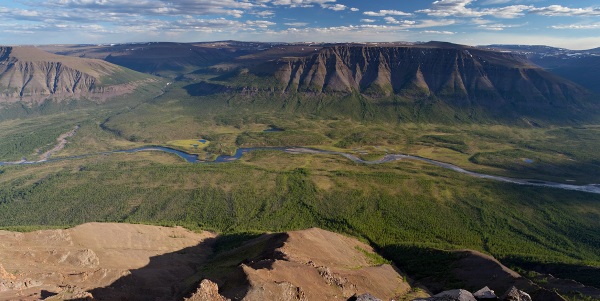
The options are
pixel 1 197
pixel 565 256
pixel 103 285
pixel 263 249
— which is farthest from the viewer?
pixel 1 197

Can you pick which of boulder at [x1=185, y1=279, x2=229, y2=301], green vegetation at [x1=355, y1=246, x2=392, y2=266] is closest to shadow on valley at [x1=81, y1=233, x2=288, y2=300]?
boulder at [x1=185, y1=279, x2=229, y2=301]

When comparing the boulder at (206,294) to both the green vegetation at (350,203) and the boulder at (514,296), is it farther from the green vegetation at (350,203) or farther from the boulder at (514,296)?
the green vegetation at (350,203)

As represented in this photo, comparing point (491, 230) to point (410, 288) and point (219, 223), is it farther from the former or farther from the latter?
point (219, 223)

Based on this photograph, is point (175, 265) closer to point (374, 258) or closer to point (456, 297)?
point (374, 258)

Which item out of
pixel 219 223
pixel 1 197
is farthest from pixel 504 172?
pixel 1 197

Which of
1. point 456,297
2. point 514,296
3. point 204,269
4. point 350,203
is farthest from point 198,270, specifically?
point 350,203

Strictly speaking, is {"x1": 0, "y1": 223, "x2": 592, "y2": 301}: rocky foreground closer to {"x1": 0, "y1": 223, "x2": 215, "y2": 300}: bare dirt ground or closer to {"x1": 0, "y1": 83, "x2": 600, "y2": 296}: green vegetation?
{"x1": 0, "y1": 223, "x2": 215, "y2": 300}: bare dirt ground
